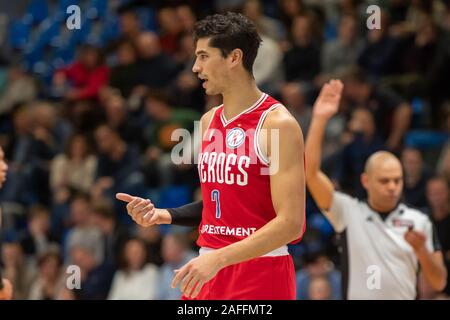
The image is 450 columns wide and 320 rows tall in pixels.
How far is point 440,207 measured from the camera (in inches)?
368

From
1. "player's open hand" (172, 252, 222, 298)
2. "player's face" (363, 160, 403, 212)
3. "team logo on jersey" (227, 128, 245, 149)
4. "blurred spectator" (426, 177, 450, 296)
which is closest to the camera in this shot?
"player's open hand" (172, 252, 222, 298)

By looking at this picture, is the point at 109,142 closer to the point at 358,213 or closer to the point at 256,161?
the point at 358,213

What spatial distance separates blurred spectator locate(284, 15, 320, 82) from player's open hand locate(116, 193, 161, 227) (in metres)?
7.45

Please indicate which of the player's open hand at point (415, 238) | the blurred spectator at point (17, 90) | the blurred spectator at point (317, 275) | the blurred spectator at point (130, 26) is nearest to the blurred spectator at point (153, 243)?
the blurred spectator at point (317, 275)

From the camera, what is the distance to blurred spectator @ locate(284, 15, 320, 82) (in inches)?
480

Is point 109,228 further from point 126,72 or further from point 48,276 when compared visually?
point 126,72

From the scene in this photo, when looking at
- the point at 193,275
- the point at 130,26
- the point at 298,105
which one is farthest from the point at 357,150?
the point at 193,275

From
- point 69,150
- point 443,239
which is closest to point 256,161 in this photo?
point 443,239

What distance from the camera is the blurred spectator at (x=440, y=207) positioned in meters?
9.12

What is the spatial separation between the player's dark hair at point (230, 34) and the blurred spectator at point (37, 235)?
6562 millimetres

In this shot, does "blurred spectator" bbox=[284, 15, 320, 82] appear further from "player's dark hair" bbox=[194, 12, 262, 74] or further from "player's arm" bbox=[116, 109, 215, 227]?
"player's dark hair" bbox=[194, 12, 262, 74]

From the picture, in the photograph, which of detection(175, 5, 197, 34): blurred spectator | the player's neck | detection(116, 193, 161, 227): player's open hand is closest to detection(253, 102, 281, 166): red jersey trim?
the player's neck

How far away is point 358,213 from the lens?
6.91 metres

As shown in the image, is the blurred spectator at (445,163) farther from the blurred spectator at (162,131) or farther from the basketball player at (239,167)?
the basketball player at (239,167)
